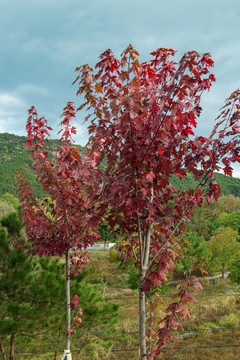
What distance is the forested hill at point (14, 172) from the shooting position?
210ft

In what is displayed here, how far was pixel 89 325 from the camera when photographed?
4.97 m

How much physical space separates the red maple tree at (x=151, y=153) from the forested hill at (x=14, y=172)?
44.7 meters

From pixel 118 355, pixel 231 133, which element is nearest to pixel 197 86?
pixel 231 133

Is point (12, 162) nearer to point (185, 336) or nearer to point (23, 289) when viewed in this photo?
point (185, 336)

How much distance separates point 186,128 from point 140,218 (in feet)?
2.66

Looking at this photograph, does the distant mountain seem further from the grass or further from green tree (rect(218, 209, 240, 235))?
the grass

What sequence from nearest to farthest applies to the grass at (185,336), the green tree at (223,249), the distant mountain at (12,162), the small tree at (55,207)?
the small tree at (55,207) → the grass at (185,336) → the green tree at (223,249) → the distant mountain at (12,162)

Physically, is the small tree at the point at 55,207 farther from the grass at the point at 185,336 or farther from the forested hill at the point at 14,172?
the forested hill at the point at 14,172

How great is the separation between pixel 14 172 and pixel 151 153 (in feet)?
187

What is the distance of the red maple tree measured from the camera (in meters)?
1.74

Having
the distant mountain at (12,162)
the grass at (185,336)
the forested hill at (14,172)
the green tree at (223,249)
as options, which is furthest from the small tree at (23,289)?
the distant mountain at (12,162)

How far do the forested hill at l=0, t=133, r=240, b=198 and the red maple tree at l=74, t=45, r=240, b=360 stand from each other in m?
44.7

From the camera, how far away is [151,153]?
6.13ft

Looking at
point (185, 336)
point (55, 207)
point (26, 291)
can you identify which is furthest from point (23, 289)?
point (185, 336)
